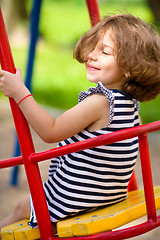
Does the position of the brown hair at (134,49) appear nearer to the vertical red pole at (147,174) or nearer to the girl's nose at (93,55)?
the girl's nose at (93,55)

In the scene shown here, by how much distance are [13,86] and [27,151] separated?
220 mm

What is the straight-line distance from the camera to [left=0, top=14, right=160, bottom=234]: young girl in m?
1.35

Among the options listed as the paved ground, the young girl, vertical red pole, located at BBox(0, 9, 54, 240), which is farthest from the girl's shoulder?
the paved ground

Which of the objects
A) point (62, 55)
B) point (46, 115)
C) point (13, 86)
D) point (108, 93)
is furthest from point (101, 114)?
point (62, 55)

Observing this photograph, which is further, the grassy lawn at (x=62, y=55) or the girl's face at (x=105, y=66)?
the grassy lawn at (x=62, y=55)

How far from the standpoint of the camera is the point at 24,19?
422 inches

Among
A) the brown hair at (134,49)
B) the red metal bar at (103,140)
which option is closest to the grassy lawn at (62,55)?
the brown hair at (134,49)

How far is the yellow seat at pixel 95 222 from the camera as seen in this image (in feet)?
4.21

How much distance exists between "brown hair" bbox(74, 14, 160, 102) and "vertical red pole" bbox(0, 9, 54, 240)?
351 millimetres

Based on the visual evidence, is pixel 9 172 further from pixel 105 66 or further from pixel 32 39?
pixel 105 66

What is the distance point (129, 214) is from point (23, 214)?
48 centimetres

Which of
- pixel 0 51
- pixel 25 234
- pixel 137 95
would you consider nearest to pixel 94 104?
pixel 137 95

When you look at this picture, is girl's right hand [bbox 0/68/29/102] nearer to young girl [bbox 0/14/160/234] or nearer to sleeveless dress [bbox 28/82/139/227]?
young girl [bbox 0/14/160/234]

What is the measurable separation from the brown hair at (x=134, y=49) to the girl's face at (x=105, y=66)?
21mm
